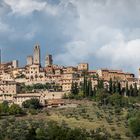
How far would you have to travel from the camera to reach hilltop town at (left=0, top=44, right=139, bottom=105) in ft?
348

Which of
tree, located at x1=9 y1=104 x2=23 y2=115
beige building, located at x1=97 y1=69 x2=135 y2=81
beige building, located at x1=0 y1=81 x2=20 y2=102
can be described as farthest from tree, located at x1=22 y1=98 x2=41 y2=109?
beige building, located at x1=97 y1=69 x2=135 y2=81

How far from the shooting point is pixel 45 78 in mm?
118875

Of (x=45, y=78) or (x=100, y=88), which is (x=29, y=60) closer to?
(x=45, y=78)

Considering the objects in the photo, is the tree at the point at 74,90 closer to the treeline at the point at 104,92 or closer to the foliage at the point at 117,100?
the treeline at the point at 104,92

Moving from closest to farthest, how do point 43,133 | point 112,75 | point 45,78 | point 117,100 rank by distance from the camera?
point 43,133 → point 117,100 → point 45,78 → point 112,75

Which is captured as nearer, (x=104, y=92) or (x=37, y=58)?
(x=104, y=92)

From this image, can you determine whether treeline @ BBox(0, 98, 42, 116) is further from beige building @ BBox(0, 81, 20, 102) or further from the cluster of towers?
the cluster of towers

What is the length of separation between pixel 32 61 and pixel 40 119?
4530 cm

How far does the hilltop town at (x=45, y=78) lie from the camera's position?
106188mm

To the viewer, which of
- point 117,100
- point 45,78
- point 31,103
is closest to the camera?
point 117,100

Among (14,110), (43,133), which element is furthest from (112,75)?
(43,133)

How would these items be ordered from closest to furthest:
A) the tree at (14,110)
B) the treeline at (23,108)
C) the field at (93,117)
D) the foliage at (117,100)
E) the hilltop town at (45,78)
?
the field at (93,117) → the tree at (14,110) → the treeline at (23,108) → the foliage at (117,100) → the hilltop town at (45,78)

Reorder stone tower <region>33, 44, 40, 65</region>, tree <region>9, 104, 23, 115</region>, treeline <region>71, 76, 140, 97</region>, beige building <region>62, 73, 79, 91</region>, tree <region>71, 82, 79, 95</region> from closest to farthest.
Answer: tree <region>9, 104, 23, 115</region> < treeline <region>71, 76, 140, 97</region> < tree <region>71, 82, 79, 95</region> < beige building <region>62, 73, 79, 91</region> < stone tower <region>33, 44, 40, 65</region>

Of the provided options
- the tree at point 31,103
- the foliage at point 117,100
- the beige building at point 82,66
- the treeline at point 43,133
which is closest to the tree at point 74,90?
the foliage at point 117,100
